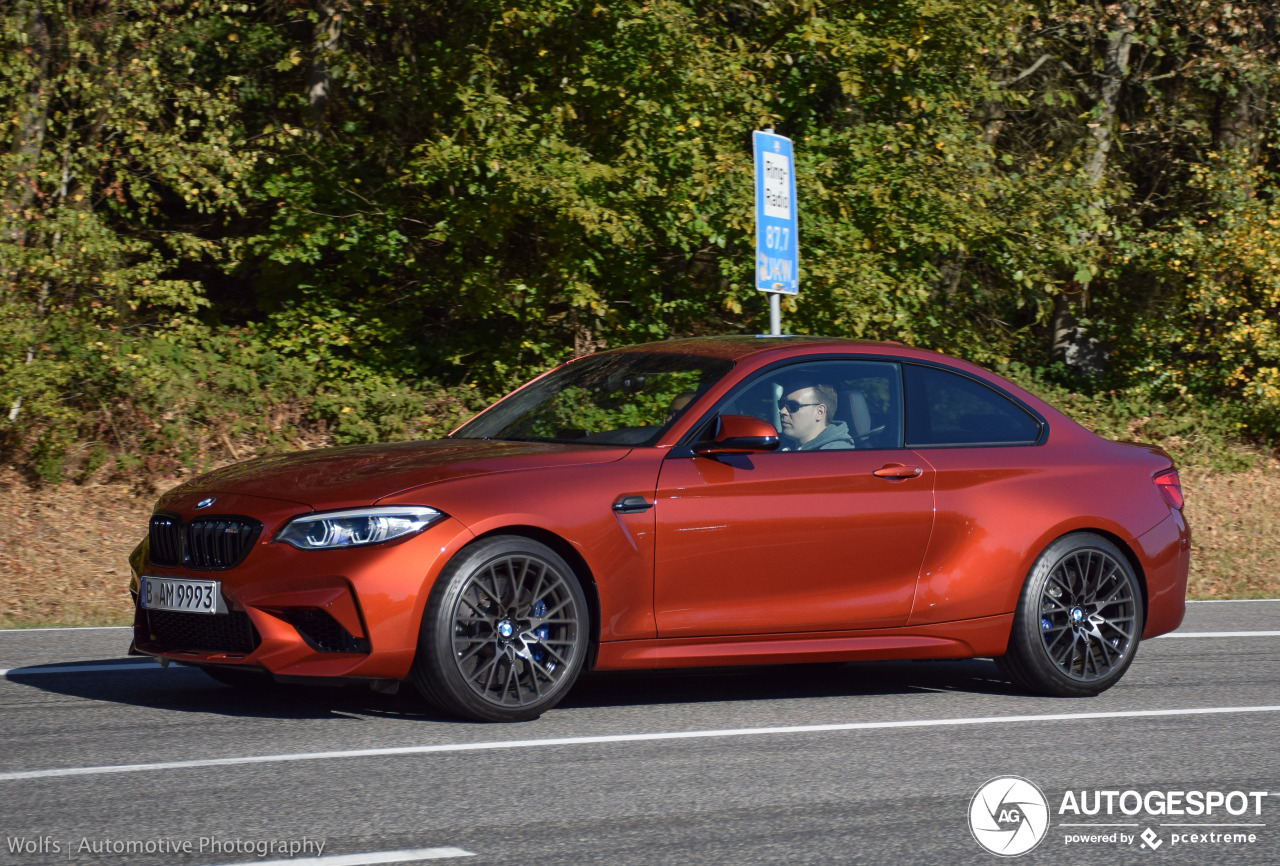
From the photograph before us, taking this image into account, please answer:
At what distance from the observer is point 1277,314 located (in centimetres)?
1847

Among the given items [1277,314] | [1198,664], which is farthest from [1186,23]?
[1198,664]

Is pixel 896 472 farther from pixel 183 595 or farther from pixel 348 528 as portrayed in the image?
pixel 183 595

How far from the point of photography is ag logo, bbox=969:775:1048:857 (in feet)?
15.0

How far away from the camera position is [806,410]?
22.6 feet

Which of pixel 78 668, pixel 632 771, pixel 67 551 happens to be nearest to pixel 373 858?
pixel 632 771

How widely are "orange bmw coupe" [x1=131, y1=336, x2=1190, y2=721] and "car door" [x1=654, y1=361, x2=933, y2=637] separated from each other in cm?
1

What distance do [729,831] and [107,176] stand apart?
1334cm

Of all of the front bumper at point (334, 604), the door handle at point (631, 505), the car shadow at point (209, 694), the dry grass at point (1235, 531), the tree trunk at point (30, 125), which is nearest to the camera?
the front bumper at point (334, 604)

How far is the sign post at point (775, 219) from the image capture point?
1039 centimetres

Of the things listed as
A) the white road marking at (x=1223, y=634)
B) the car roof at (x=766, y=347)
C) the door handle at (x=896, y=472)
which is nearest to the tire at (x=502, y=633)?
the car roof at (x=766, y=347)

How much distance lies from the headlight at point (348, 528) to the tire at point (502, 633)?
0.89 feet

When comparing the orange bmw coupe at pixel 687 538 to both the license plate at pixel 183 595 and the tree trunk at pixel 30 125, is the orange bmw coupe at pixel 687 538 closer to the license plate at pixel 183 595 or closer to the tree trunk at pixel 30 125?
the license plate at pixel 183 595

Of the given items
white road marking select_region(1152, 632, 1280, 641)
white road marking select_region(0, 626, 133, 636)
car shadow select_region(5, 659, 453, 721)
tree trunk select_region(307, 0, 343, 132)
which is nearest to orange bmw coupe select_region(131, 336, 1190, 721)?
car shadow select_region(5, 659, 453, 721)

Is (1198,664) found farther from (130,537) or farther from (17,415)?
(17,415)
